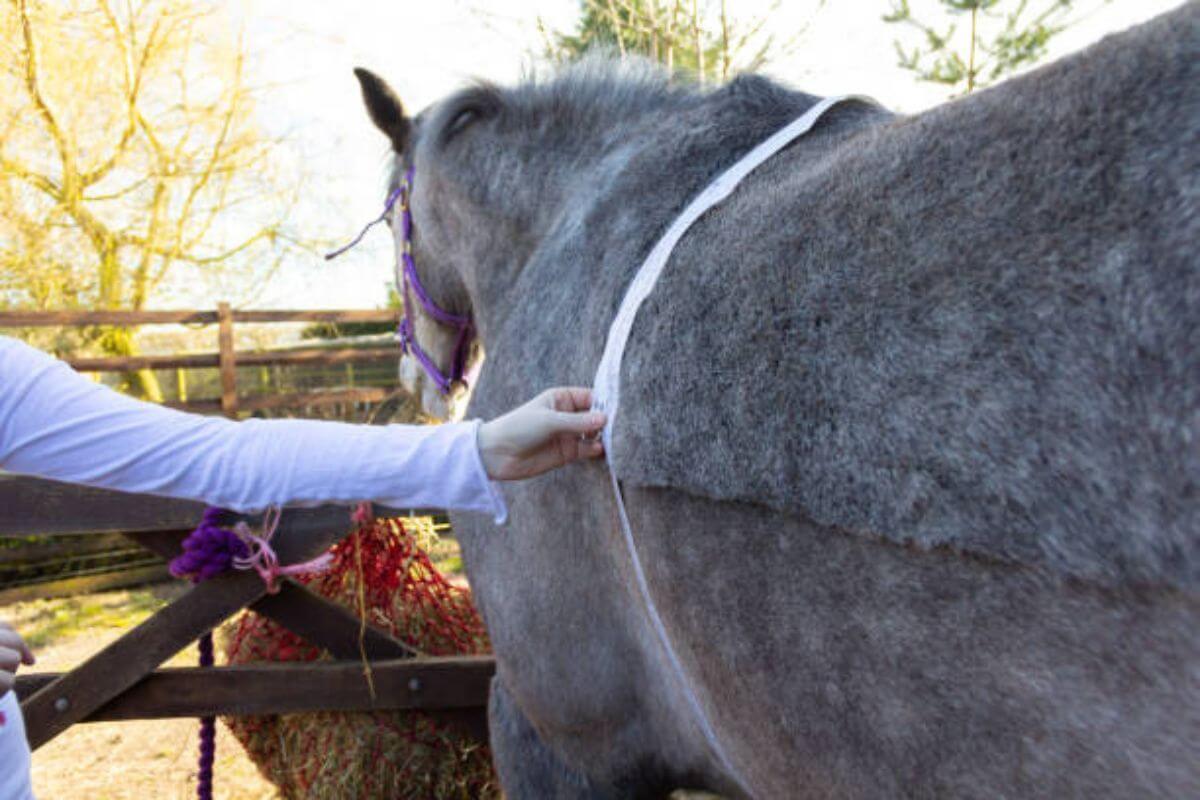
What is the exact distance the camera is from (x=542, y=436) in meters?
1.31

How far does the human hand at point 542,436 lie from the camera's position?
1.29 meters

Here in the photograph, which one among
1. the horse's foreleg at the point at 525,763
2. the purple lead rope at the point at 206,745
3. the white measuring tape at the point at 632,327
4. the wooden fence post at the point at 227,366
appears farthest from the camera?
the wooden fence post at the point at 227,366

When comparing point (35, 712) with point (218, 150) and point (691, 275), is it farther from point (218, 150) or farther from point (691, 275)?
point (218, 150)

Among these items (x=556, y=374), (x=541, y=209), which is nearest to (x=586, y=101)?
(x=541, y=209)

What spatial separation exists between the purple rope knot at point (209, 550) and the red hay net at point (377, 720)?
0.37 meters

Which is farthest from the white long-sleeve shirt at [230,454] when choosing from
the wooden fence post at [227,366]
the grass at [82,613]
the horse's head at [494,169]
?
the wooden fence post at [227,366]

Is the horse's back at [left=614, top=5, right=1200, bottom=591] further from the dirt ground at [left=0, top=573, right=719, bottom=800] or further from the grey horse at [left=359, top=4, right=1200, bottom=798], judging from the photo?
the dirt ground at [left=0, top=573, right=719, bottom=800]

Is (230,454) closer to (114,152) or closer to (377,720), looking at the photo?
(377,720)

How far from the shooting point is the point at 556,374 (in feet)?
5.46

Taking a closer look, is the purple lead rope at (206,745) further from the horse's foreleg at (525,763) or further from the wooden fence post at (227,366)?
the wooden fence post at (227,366)

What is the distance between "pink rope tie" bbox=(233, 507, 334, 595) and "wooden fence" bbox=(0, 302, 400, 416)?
6.22m

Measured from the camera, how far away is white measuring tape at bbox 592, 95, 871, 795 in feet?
4.17

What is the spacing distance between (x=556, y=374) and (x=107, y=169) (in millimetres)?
10696

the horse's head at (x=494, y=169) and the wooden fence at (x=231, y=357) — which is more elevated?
the horse's head at (x=494, y=169)
